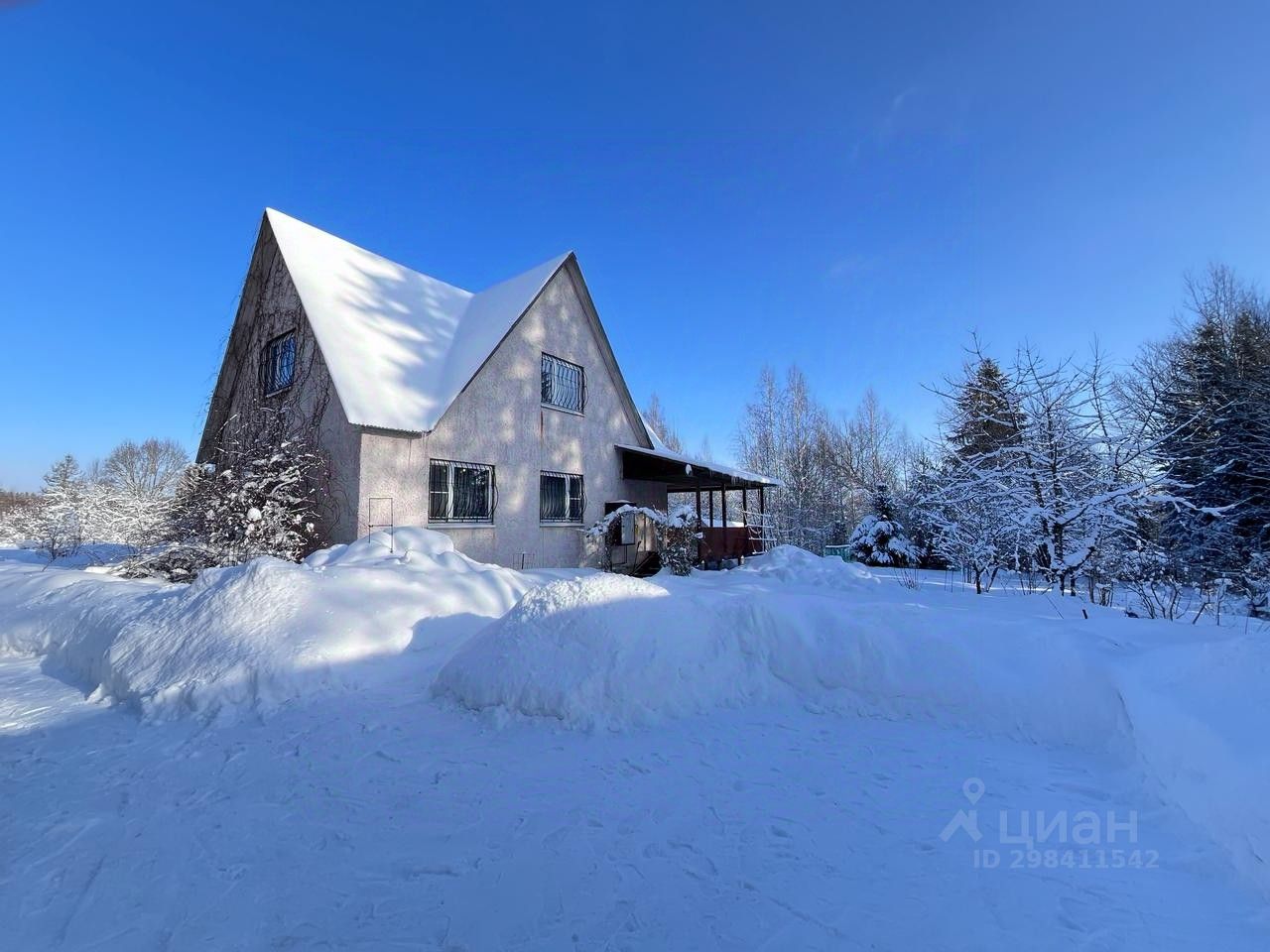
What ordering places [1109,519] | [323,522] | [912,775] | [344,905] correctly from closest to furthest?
[344,905], [912,775], [1109,519], [323,522]

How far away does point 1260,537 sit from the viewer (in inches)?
436

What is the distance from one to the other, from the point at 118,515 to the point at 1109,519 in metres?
19.2

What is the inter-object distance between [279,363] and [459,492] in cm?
525

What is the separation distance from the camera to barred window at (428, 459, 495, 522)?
9852mm

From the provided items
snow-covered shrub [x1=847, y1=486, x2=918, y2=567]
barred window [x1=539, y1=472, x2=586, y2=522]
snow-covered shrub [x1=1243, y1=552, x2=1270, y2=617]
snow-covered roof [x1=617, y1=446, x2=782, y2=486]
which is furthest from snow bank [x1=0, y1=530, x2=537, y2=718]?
snow-covered shrub [x1=847, y1=486, x2=918, y2=567]

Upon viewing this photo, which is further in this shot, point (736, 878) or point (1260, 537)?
point (1260, 537)

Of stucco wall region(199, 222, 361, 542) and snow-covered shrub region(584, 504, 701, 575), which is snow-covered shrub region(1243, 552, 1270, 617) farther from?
stucco wall region(199, 222, 361, 542)

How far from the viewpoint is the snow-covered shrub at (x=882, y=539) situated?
17.0m

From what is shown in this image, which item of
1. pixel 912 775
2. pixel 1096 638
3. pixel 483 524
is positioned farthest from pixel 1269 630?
pixel 483 524

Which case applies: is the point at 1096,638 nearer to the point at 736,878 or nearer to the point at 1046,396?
the point at 736,878

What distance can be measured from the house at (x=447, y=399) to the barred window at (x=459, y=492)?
3cm

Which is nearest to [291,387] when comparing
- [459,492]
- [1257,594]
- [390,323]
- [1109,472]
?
[390,323]

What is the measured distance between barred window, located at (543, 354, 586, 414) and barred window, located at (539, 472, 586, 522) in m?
1.80

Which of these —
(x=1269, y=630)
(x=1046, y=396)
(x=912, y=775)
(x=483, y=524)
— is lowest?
(x=912, y=775)
